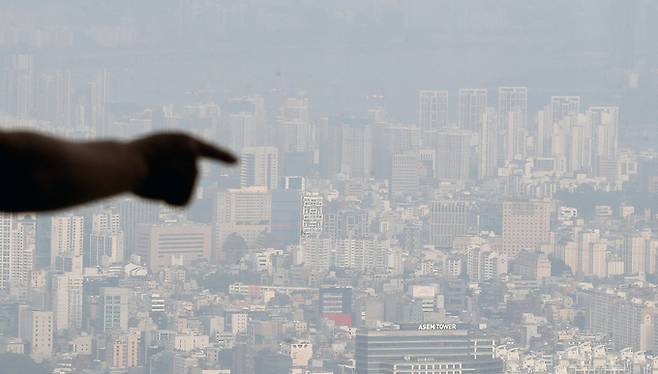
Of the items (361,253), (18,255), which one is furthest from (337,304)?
(18,255)

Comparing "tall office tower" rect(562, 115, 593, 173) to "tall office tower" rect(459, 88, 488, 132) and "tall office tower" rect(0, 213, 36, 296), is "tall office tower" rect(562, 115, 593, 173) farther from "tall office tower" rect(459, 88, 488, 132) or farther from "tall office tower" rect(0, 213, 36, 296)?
"tall office tower" rect(0, 213, 36, 296)

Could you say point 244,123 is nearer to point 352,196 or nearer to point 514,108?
point 352,196

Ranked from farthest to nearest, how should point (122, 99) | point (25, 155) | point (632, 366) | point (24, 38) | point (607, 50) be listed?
point (607, 50) < point (24, 38) < point (122, 99) < point (632, 366) < point (25, 155)

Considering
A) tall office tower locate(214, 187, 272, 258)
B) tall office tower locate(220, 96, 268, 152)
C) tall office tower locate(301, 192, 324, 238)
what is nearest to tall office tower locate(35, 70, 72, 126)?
tall office tower locate(220, 96, 268, 152)

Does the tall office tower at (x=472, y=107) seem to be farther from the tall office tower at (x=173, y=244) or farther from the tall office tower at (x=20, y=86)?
the tall office tower at (x=20, y=86)

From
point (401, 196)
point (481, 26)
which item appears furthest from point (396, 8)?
point (401, 196)

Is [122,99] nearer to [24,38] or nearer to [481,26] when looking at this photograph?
[24,38]
